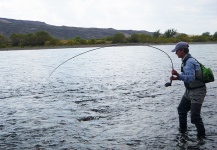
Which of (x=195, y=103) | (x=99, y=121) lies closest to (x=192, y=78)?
(x=195, y=103)

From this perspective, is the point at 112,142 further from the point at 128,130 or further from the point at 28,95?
the point at 28,95

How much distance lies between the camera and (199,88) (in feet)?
24.2

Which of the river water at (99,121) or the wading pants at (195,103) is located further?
the river water at (99,121)

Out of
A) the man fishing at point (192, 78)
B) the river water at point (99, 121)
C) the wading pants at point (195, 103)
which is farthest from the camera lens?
the river water at point (99, 121)

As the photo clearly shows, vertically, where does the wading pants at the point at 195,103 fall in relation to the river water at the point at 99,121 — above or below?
above

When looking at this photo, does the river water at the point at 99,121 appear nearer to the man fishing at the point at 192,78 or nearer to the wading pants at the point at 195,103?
the wading pants at the point at 195,103

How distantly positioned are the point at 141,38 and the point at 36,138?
13611cm

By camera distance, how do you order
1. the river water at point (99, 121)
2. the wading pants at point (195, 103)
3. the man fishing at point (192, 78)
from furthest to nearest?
the river water at point (99, 121), the wading pants at point (195, 103), the man fishing at point (192, 78)

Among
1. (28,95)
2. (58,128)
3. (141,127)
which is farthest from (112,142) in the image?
(28,95)

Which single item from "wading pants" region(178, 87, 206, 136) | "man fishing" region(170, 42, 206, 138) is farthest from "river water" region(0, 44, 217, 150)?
"man fishing" region(170, 42, 206, 138)

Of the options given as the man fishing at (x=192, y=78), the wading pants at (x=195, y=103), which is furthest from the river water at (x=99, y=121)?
the man fishing at (x=192, y=78)

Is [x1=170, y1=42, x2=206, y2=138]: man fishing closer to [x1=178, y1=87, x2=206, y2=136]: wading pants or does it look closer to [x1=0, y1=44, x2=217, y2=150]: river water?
[x1=178, y1=87, x2=206, y2=136]: wading pants

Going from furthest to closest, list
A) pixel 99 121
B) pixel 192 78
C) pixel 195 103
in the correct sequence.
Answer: pixel 99 121, pixel 195 103, pixel 192 78

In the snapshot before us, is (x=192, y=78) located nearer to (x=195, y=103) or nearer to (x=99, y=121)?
(x=195, y=103)
